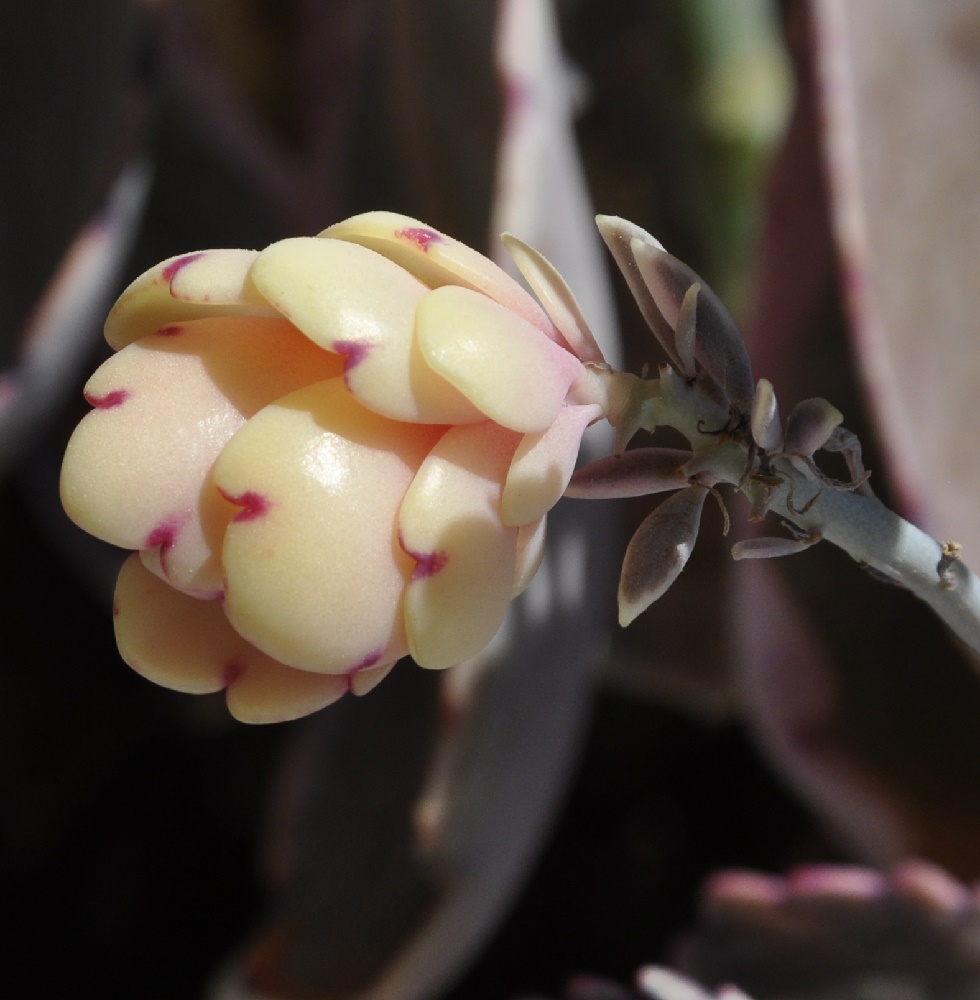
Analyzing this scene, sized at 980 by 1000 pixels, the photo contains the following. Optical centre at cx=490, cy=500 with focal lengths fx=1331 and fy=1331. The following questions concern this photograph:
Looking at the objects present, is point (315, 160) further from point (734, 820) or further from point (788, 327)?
point (734, 820)

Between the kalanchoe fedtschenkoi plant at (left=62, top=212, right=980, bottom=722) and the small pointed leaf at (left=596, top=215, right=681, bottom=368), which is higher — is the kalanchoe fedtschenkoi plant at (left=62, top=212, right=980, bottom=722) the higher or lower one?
the lower one

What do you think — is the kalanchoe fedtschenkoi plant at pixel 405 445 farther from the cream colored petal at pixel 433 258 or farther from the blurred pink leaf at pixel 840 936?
the blurred pink leaf at pixel 840 936

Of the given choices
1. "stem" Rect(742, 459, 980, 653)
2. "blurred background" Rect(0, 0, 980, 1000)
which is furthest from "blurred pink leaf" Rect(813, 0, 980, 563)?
"stem" Rect(742, 459, 980, 653)

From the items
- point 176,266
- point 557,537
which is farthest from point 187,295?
point 557,537

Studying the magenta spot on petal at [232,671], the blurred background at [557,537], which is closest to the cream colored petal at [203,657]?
the magenta spot on petal at [232,671]

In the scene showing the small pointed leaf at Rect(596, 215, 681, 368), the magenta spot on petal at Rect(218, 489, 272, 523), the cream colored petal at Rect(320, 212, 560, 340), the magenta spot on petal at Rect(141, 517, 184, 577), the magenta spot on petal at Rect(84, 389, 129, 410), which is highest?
the small pointed leaf at Rect(596, 215, 681, 368)

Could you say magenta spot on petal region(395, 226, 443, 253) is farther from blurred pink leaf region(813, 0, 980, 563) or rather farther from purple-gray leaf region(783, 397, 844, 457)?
blurred pink leaf region(813, 0, 980, 563)
